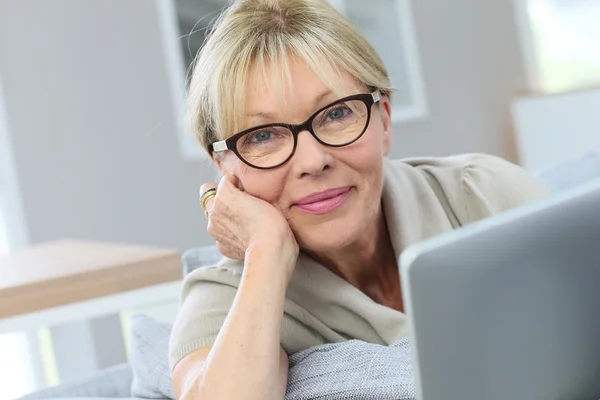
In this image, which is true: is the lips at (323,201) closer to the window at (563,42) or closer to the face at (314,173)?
the face at (314,173)

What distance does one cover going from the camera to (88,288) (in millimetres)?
1982

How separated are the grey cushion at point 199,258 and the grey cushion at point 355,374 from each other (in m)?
0.63

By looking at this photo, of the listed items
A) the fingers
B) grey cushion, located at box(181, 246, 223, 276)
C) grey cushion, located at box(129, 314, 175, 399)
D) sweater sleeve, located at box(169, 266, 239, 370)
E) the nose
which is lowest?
grey cushion, located at box(129, 314, 175, 399)

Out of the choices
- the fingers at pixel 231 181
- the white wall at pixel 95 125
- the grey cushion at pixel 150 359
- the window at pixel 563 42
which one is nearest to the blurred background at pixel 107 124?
the white wall at pixel 95 125

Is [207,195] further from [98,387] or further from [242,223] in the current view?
[98,387]

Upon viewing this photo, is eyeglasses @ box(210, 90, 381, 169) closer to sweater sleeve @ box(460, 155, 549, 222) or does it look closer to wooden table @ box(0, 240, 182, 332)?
sweater sleeve @ box(460, 155, 549, 222)

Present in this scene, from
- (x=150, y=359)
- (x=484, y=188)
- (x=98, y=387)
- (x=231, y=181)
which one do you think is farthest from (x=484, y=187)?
(x=98, y=387)

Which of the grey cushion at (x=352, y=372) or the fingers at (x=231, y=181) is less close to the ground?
the fingers at (x=231, y=181)

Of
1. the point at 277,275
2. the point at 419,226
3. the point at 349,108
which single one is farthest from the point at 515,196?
the point at 277,275

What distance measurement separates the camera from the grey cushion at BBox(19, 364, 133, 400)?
Answer: 173cm

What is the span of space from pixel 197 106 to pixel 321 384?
0.59 metres

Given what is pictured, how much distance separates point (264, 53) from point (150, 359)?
578 millimetres

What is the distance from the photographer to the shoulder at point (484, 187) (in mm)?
1765

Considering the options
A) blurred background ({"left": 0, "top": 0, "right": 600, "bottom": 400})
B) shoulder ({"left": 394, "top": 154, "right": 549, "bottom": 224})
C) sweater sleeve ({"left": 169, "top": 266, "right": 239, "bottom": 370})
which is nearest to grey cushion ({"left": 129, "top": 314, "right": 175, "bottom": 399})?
sweater sleeve ({"left": 169, "top": 266, "right": 239, "bottom": 370})
